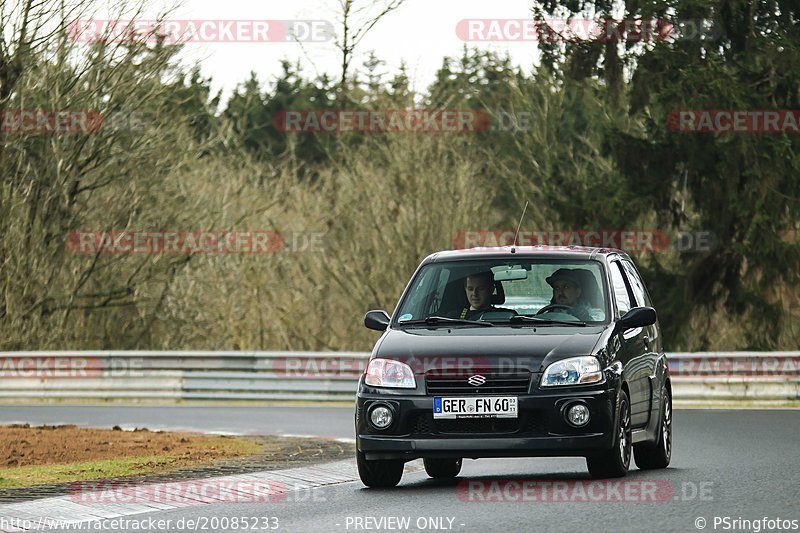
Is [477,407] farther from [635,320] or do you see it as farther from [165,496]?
[165,496]

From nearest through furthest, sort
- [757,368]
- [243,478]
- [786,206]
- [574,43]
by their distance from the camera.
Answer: [243,478] < [757,368] < [786,206] < [574,43]

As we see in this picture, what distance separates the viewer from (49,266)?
3150cm

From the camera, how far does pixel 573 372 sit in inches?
435

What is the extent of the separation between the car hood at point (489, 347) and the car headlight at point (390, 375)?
5 cm

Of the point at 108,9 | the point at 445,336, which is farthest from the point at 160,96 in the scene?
the point at 445,336

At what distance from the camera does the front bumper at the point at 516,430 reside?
10930 mm

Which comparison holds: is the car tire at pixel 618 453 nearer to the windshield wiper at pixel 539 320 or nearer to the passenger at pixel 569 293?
the windshield wiper at pixel 539 320

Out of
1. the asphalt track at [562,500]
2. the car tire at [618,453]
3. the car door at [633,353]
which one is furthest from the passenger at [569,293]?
the asphalt track at [562,500]

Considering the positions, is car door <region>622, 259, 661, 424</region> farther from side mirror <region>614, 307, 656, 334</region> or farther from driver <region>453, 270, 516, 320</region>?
driver <region>453, 270, 516, 320</region>

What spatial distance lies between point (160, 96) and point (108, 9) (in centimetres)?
241

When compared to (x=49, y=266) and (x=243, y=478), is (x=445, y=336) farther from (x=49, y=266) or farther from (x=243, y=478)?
(x=49, y=266)

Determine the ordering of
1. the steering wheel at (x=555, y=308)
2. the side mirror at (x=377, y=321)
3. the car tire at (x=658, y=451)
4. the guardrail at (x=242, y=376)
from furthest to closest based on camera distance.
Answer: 1. the guardrail at (x=242, y=376)
2. the car tire at (x=658, y=451)
3. the side mirror at (x=377, y=321)
4. the steering wheel at (x=555, y=308)

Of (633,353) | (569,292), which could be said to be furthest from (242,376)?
(633,353)

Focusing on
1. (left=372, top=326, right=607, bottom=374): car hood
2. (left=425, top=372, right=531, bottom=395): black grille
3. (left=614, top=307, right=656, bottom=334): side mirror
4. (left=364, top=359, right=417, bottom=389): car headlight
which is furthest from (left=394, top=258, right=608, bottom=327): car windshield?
(left=425, top=372, right=531, bottom=395): black grille
